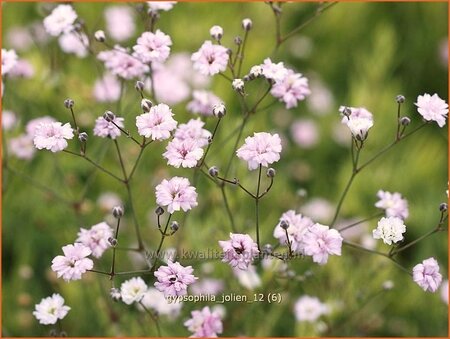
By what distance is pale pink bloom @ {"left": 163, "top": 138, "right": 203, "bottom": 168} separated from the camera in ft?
5.70

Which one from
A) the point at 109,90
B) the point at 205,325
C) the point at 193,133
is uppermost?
the point at 109,90

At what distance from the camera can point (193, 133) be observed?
76.9 inches

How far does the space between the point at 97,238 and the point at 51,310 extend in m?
0.25

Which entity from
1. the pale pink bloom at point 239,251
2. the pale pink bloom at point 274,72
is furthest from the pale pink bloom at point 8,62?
the pale pink bloom at point 239,251

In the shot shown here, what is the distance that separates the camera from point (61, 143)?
1.82m

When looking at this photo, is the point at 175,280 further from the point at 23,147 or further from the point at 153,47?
the point at 23,147

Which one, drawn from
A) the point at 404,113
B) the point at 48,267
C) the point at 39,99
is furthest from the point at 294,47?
the point at 48,267

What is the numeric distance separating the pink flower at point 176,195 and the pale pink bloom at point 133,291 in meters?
0.31

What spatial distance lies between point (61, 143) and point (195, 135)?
1.27 ft

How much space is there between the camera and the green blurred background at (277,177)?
2713mm

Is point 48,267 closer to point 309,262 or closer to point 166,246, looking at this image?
point 166,246

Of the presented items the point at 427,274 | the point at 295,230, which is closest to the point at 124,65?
the point at 295,230

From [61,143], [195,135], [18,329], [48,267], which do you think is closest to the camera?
[61,143]

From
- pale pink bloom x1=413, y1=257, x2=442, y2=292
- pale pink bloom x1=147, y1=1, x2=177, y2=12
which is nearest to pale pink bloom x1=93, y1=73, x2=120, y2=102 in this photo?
pale pink bloom x1=147, y1=1, x2=177, y2=12
